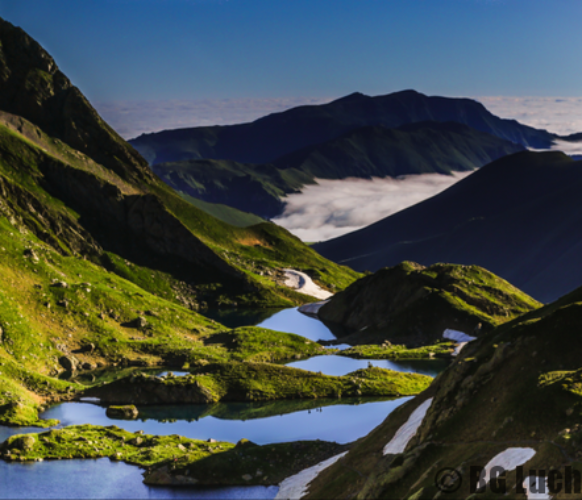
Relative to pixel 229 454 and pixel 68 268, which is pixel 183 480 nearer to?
pixel 229 454

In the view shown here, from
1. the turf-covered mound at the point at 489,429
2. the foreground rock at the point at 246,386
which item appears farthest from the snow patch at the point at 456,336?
the turf-covered mound at the point at 489,429

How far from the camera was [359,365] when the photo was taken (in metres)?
131

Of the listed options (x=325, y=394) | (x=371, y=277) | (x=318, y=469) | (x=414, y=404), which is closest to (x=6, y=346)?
(x=325, y=394)

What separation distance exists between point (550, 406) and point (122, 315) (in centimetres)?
11154

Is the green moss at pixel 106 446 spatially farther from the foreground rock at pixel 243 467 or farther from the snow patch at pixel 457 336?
the snow patch at pixel 457 336

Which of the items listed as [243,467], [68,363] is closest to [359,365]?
[68,363]

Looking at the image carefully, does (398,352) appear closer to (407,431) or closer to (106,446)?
(106,446)

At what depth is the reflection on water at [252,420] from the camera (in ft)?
277

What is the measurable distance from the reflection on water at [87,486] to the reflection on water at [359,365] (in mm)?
61522

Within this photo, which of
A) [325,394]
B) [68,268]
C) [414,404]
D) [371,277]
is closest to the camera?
[414,404]

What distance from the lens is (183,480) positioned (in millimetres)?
63438

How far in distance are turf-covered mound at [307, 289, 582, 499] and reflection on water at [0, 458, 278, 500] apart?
9414mm

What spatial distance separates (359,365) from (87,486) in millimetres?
74791

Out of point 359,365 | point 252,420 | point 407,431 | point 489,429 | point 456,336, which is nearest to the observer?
point 489,429
